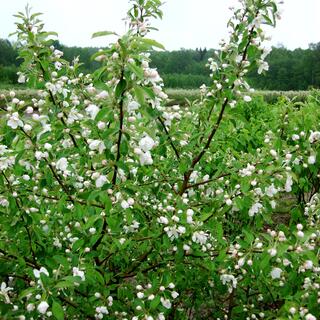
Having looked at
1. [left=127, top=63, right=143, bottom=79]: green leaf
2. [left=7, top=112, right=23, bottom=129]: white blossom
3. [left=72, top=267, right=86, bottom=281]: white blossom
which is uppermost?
[left=127, top=63, right=143, bottom=79]: green leaf

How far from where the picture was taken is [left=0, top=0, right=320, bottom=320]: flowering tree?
2299 mm

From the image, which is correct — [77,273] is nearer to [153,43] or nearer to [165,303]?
[165,303]

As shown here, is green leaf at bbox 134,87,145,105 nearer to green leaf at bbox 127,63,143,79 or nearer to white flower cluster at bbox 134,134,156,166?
green leaf at bbox 127,63,143,79

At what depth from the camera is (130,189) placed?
2.42m

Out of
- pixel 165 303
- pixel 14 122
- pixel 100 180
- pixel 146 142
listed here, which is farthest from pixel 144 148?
pixel 165 303

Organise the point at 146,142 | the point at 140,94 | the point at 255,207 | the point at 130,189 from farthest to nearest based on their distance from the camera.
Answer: the point at 255,207 < the point at 130,189 < the point at 146,142 < the point at 140,94

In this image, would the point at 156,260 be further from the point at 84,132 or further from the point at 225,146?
the point at 225,146

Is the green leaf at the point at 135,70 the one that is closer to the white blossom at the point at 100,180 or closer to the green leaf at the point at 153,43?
the green leaf at the point at 153,43

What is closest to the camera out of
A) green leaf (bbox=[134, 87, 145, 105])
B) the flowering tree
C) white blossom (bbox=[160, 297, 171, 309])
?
green leaf (bbox=[134, 87, 145, 105])

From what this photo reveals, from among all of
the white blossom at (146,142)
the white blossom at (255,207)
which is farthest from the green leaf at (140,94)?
the white blossom at (255,207)

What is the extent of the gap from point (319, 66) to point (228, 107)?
2620 inches

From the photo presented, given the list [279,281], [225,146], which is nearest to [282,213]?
[225,146]

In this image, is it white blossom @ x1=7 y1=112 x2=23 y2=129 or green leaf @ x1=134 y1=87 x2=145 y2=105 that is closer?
green leaf @ x1=134 y1=87 x2=145 y2=105

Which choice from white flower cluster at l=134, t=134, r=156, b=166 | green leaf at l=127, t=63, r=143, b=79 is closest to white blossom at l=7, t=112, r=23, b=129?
white flower cluster at l=134, t=134, r=156, b=166
